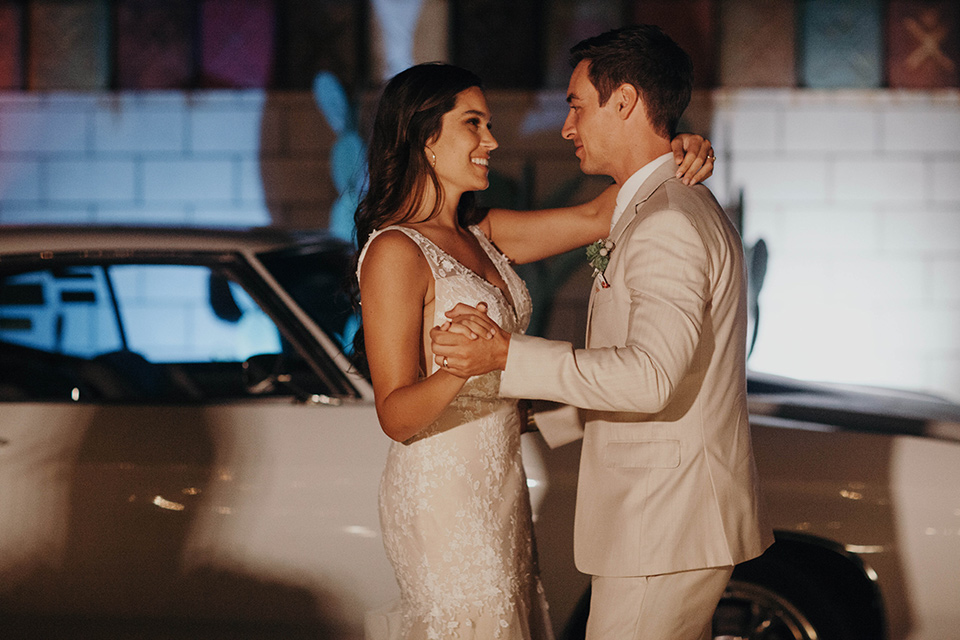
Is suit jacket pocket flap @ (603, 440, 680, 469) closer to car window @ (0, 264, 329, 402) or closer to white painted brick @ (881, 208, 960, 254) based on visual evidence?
car window @ (0, 264, 329, 402)

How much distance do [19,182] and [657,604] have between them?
6.94m

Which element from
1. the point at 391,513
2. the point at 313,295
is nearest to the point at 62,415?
the point at 313,295

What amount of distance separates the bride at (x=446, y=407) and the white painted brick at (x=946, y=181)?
5.82 m

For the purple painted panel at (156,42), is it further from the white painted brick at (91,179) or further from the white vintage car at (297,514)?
the white vintage car at (297,514)

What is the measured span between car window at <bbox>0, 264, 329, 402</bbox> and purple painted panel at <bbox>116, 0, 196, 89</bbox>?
4.49m

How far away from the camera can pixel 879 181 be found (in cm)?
688

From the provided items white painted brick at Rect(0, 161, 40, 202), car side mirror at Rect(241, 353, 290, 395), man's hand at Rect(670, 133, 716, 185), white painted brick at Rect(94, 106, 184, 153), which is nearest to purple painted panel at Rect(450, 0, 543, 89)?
white painted brick at Rect(94, 106, 184, 153)

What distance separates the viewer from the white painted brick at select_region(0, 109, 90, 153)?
711cm

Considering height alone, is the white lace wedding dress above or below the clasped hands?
below

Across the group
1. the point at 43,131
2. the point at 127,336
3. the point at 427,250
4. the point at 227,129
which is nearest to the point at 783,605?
the point at 427,250

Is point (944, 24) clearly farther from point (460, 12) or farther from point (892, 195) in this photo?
point (460, 12)

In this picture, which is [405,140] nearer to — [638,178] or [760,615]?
[638,178]

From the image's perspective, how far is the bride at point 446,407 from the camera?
6.47 ft

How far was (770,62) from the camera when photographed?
6.98 meters
